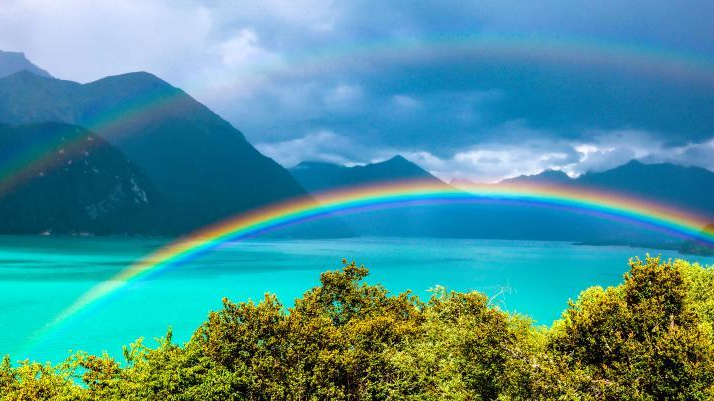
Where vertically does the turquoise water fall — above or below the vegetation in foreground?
below

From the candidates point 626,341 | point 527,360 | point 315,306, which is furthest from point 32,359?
point 626,341

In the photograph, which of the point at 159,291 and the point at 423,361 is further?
the point at 159,291

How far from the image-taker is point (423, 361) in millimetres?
22547

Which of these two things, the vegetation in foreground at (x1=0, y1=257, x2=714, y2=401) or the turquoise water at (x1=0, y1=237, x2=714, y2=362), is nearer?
the vegetation in foreground at (x1=0, y1=257, x2=714, y2=401)

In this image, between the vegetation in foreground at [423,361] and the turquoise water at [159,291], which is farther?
the turquoise water at [159,291]

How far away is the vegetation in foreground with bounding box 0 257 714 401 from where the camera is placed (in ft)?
59.9

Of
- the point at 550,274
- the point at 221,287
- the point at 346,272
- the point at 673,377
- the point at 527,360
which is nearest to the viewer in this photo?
the point at 673,377

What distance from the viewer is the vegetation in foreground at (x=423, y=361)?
18250mm

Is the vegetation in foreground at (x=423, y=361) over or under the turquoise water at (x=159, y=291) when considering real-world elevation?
over

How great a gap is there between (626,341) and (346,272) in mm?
18775

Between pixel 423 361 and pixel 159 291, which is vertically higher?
pixel 423 361

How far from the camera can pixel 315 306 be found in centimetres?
3038

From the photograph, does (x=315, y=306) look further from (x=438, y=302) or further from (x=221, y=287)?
(x=221, y=287)

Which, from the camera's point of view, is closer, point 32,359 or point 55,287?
point 32,359
